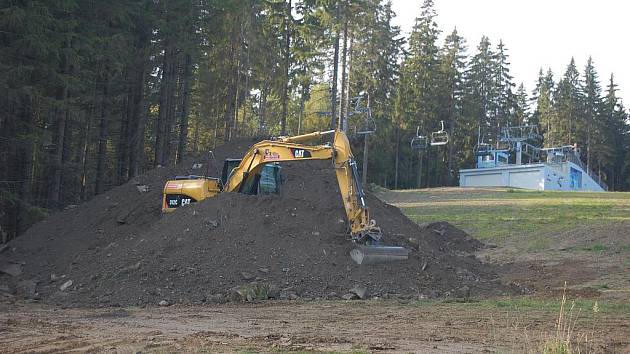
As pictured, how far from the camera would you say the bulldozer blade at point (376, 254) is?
16656 millimetres

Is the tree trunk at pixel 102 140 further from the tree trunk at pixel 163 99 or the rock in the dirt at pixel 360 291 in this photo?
the rock in the dirt at pixel 360 291

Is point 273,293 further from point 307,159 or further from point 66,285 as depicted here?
point 66,285

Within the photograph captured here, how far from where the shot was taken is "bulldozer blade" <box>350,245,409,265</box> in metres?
16.7

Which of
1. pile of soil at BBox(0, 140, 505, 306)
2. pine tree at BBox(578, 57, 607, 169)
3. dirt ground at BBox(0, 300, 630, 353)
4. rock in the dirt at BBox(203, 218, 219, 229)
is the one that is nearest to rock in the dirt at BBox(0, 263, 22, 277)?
pile of soil at BBox(0, 140, 505, 306)

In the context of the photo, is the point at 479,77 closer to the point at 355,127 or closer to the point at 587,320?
the point at 355,127

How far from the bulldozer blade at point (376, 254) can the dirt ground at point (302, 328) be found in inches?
90.2

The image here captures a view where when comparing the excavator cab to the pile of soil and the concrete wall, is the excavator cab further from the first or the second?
the concrete wall

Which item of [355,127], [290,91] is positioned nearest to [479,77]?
[355,127]

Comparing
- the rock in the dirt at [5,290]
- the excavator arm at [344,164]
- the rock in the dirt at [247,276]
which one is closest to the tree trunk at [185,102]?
the excavator arm at [344,164]

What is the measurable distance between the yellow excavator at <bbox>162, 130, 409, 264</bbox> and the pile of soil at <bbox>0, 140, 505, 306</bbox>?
40 cm

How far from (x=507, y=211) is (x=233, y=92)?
59.3 feet

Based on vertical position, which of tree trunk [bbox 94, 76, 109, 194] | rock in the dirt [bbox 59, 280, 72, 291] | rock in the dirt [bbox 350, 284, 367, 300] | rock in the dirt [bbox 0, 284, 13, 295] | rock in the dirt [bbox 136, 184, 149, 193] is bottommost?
rock in the dirt [bbox 0, 284, 13, 295]

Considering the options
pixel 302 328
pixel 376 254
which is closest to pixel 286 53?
pixel 376 254

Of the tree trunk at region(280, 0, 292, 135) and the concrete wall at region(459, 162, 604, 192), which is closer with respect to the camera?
the tree trunk at region(280, 0, 292, 135)
